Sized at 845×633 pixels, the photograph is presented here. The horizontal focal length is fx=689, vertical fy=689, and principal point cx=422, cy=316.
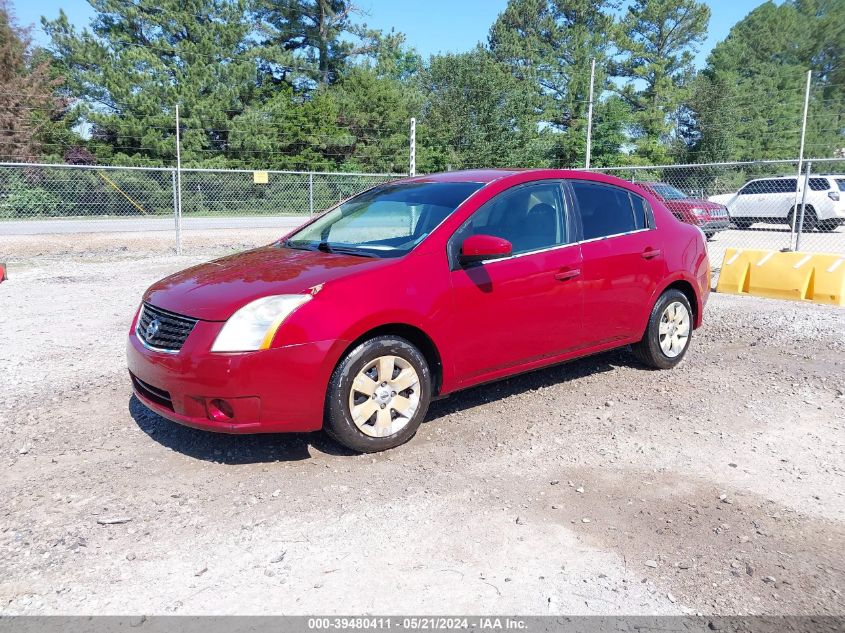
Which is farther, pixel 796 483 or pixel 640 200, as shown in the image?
pixel 640 200

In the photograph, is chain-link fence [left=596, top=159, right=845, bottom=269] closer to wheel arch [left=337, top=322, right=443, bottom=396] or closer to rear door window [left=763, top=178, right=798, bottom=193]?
rear door window [left=763, top=178, right=798, bottom=193]

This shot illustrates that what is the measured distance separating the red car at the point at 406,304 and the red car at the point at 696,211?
11.6m

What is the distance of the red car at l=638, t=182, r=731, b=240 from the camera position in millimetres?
16641

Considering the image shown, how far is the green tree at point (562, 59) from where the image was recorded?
129 feet

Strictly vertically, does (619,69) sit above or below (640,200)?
above

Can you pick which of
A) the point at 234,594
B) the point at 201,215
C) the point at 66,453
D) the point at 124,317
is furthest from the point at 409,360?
the point at 201,215

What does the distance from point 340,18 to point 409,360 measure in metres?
40.2

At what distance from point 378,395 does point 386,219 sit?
1510mm

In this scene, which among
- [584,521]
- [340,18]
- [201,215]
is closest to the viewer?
[584,521]

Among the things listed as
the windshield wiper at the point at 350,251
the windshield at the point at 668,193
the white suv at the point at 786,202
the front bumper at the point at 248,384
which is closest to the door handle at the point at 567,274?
the windshield wiper at the point at 350,251

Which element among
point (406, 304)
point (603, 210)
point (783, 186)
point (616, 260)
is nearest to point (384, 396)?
point (406, 304)

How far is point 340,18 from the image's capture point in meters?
40.0

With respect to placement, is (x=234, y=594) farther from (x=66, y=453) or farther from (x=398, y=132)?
(x=398, y=132)

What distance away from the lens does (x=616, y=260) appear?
17.4ft
